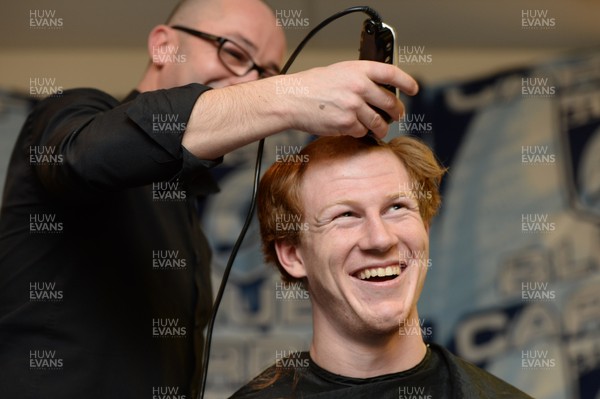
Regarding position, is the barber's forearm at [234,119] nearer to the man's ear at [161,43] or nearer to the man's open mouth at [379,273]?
the man's open mouth at [379,273]

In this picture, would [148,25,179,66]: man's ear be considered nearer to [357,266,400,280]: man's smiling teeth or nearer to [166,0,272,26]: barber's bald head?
[166,0,272,26]: barber's bald head

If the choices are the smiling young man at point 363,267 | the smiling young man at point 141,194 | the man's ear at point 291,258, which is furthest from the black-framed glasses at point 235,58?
the man's ear at point 291,258

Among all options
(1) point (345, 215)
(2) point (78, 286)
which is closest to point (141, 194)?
(2) point (78, 286)

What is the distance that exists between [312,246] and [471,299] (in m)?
1.92

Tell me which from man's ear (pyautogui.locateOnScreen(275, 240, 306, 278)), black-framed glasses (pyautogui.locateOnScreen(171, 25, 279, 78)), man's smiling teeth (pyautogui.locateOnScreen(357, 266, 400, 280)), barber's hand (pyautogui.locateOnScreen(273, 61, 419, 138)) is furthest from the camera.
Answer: black-framed glasses (pyautogui.locateOnScreen(171, 25, 279, 78))

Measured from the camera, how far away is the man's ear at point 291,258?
2.01 meters

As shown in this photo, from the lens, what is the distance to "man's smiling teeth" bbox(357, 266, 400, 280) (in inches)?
71.9

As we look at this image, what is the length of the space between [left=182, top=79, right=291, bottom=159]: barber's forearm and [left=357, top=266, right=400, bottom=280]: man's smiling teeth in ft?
1.64

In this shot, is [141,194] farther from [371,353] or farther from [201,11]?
[371,353]

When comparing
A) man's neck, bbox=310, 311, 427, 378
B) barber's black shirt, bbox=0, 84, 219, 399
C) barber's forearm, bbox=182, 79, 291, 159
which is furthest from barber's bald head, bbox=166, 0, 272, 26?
man's neck, bbox=310, 311, 427, 378

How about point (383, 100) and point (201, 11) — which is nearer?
point (383, 100)

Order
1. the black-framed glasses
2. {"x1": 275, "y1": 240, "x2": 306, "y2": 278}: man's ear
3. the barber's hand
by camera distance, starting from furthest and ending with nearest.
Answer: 1. the black-framed glasses
2. {"x1": 275, "y1": 240, "x2": 306, "y2": 278}: man's ear
3. the barber's hand

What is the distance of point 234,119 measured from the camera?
1469mm

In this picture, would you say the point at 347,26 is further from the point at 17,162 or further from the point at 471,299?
the point at 17,162
